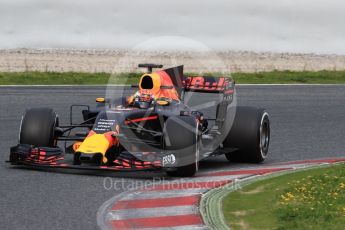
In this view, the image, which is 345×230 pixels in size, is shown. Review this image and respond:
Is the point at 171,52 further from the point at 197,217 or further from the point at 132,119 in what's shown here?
the point at 197,217

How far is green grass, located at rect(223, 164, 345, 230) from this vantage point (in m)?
8.36

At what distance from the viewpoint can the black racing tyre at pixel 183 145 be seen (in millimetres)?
11508

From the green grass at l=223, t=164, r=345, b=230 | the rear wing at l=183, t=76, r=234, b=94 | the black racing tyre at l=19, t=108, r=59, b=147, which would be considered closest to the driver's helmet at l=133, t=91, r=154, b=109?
the rear wing at l=183, t=76, r=234, b=94

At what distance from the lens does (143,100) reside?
1286 cm

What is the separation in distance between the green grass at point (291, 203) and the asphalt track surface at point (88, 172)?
4.84ft

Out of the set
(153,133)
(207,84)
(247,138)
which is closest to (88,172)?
(153,133)

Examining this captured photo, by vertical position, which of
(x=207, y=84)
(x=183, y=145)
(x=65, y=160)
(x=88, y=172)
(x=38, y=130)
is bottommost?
(x=88, y=172)

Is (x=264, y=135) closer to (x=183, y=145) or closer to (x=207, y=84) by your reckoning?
(x=207, y=84)

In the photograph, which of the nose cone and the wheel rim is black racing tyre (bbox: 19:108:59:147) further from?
the wheel rim

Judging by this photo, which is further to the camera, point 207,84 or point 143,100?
point 207,84

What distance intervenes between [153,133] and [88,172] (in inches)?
44.7

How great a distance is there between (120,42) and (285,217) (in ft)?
102

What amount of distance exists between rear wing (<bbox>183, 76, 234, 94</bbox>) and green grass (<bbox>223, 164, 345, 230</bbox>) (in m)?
2.73

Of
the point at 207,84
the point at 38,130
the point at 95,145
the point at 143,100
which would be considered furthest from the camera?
the point at 207,84
